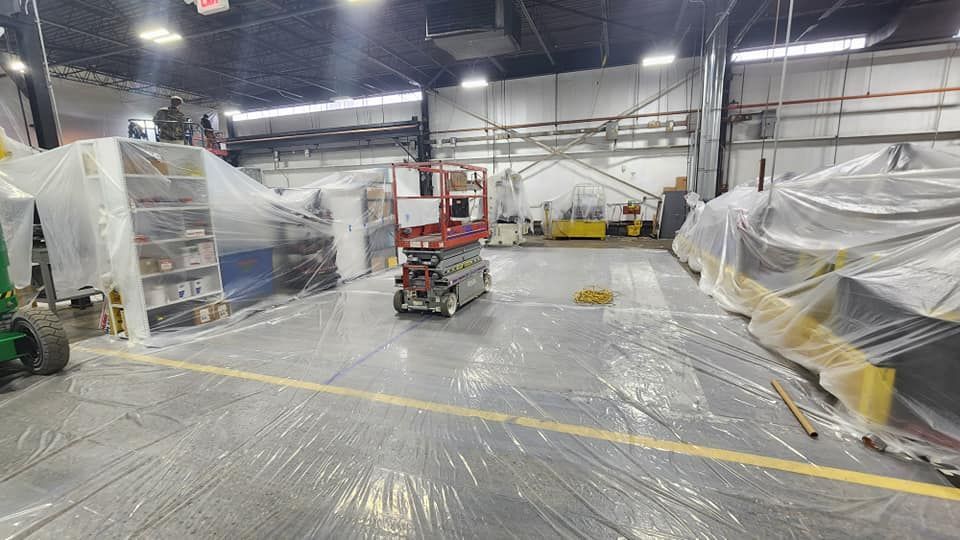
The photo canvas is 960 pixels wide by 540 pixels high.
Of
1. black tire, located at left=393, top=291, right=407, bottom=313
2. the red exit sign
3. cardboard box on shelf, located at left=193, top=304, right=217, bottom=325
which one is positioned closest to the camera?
cardboard box on shelf, located at left=193, top=304, right=217, bottom=325

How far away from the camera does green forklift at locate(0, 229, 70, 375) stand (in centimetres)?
333

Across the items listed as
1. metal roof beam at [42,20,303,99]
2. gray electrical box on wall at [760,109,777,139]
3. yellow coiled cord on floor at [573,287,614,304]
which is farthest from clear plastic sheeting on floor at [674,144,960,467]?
metal roof beam at [42,20,303,99]

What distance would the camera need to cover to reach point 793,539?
1676 mm

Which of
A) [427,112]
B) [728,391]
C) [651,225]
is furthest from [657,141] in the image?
[728,391]

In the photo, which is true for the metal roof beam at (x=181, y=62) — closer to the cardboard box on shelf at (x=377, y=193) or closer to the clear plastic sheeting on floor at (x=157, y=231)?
the clear plastic sheeting on floor at (x=157, y=231)

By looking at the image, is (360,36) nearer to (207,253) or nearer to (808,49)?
(207,253)

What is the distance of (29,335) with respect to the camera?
3.41 metres

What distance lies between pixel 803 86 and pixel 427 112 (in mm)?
11997

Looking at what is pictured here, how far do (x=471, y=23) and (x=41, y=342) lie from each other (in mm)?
7075

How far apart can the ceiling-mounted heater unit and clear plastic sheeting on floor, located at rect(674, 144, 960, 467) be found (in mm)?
5188

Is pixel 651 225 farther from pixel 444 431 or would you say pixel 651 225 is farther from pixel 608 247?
pixel 444 431

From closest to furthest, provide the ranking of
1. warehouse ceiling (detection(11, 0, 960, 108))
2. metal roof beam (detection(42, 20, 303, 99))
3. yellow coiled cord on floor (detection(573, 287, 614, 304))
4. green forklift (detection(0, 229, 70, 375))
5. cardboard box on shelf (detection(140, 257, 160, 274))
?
green forklift (detection(0, 229, 70, 375))
cardboard box on shelf (detection(140, 257, 160, 274))
yellow coiled cord on floor (detection(573, 287, 614, 304))
warehouse ceiling (detection(11, 0, 960, 108))
metal roof beam (detection(42, 20, 303, 99))

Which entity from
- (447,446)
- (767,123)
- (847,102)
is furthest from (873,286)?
(847,102)

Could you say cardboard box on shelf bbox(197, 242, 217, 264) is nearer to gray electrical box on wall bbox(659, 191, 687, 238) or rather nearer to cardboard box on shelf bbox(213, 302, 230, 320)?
cardboard box on shelf bbox(213, 302, 230, 320)
